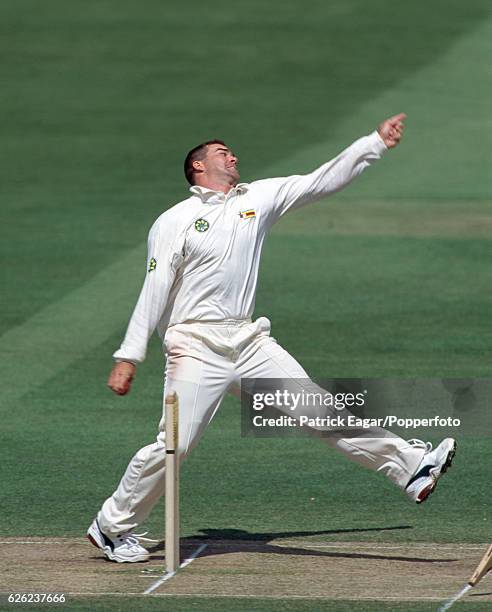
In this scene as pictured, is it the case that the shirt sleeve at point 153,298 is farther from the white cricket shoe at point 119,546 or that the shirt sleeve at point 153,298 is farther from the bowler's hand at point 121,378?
the white cricket shoe at point 119,546

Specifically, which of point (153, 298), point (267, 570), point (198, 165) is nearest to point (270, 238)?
point (198, 165)

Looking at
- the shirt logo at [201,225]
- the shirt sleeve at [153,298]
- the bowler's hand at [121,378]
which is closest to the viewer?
the bowler's hand at [121,378]

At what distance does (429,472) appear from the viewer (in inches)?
353

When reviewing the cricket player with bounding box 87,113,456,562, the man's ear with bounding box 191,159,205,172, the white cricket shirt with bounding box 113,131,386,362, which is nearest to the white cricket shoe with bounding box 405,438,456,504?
the cricket player with bounding box 87,113,456,562

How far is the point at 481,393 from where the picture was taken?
13.4m

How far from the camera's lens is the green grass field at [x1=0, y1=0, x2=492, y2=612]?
10570mm

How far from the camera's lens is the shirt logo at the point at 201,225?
8992mm

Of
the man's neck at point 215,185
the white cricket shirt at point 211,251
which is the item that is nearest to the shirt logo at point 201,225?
the white cricket shirt at point 211,251

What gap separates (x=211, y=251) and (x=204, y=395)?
2.71 feet

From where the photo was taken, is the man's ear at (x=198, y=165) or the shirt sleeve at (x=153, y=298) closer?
the shirt sleeve at (x=153, y=298)

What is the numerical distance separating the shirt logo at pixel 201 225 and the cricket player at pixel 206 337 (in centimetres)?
1

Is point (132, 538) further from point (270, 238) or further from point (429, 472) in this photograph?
point (270, 238)

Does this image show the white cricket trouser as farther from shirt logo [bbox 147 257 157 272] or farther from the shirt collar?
the shirt collar

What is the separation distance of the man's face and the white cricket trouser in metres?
0.89
